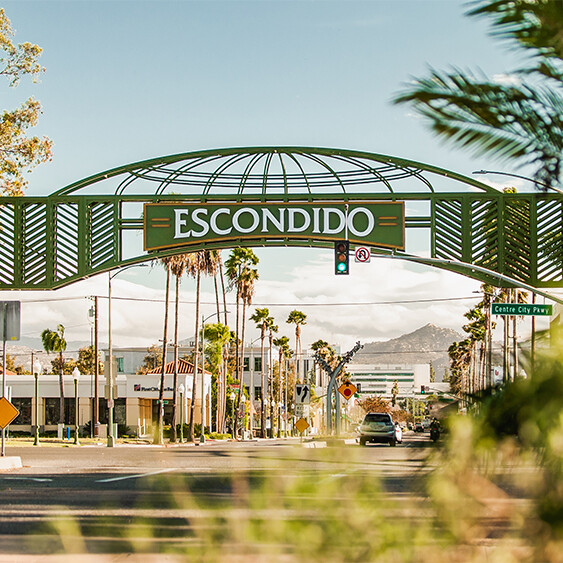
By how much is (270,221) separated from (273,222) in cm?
8

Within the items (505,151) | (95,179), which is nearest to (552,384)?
(505,151)

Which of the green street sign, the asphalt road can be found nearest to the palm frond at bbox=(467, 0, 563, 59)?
the asphalt road

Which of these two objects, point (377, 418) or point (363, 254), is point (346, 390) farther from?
point (363, 254)

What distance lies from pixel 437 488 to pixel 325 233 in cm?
1863

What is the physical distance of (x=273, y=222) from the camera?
22.5 metres

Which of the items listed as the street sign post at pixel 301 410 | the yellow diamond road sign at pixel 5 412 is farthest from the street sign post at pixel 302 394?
the yellow diamond road sign at pixel 5 412

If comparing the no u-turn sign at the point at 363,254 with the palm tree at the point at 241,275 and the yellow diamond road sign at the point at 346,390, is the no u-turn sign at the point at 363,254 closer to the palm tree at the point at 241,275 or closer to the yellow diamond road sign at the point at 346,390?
the yellow diamond road sign at the point at 346,390

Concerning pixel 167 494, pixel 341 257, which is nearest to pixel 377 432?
pixel 341 257

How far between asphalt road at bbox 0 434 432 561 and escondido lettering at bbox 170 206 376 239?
18.7 feet

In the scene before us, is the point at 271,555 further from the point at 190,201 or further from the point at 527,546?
the point at 190,201

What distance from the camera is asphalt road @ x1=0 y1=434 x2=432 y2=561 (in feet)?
13.7

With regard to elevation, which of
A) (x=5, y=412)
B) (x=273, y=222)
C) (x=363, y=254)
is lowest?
(x=5, y=412)

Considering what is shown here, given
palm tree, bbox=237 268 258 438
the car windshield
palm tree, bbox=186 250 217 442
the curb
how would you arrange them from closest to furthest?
the curb
the car windshield
palm tree, bbox=186 250 217 442
palm tree, bbox=237 268 258 438

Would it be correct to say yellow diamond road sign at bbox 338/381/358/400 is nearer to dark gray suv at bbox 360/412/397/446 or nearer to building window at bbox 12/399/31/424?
dark gray suv at bbox 360/412/397/446
